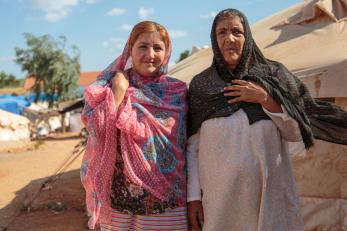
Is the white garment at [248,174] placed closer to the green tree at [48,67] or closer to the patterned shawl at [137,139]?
the patterned shawl at [137,139]

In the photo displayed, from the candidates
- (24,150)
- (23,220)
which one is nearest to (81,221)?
(23,220)

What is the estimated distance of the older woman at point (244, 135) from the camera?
1751 millimetres

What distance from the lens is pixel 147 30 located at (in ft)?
5.94

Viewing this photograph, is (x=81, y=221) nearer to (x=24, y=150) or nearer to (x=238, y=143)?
(x=238, y=143)

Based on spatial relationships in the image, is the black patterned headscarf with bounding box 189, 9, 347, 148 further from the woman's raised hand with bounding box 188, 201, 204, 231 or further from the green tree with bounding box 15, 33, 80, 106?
the green tree with bounding box 15, 33, 80, 106

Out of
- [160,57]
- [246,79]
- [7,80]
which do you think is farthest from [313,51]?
[7,80]

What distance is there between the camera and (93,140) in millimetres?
1805

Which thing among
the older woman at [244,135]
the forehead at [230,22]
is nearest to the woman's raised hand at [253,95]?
the older woman at [244,135]

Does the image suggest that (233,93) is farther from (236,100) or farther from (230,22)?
(230,22)

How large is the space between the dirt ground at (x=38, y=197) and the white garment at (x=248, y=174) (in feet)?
11.0

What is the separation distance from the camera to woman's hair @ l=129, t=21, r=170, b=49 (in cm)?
181

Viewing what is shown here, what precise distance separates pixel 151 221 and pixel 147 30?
806 millimetres

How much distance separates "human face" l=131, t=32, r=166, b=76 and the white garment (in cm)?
33

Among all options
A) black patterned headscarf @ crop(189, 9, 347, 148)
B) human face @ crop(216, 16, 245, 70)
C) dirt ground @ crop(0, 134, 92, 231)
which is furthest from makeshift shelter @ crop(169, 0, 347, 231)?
dirt ground @ crop(0, 134, 92, 231)
